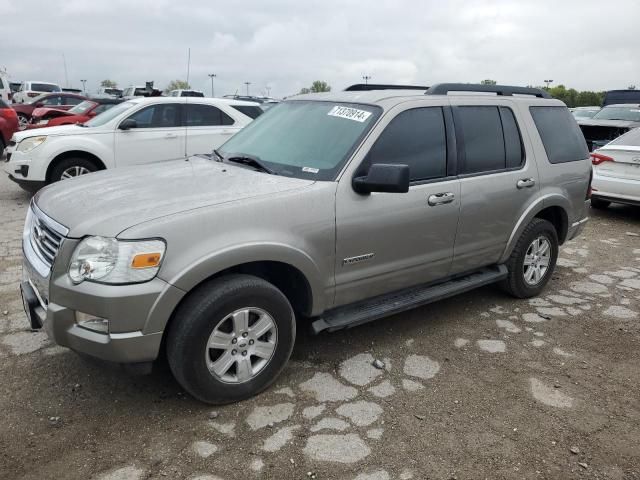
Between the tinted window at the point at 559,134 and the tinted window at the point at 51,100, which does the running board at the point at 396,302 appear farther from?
the tinted window at the point at 51,100

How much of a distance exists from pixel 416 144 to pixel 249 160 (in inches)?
45.0

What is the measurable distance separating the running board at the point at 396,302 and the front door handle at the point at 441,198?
2.13ft

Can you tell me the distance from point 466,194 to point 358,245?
106 cm

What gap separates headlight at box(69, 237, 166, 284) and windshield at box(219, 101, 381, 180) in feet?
3.58

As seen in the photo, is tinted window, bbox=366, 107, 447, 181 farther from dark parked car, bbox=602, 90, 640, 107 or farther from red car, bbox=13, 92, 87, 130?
red car, bbox=13, 92, 87, 130

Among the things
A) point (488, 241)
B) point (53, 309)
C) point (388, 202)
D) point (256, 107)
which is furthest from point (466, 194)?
point (256, 107)

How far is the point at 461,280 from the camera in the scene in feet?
13.8

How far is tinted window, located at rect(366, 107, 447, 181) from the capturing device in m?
3.50

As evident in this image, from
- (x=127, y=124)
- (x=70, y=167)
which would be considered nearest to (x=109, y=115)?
(x=127, y=124)

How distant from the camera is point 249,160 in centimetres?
365

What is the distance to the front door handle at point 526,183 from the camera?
4.28 m

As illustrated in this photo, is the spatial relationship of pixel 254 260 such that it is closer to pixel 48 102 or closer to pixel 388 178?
pixel 388 178

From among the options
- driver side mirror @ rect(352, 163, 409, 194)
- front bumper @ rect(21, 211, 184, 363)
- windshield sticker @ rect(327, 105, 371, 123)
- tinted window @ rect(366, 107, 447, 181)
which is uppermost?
windshield sticker @ rect(327, 105, 371, 123)

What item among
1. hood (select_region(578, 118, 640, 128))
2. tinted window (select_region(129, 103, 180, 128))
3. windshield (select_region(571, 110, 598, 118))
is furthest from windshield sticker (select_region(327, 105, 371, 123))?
windshield (select_region(571, 110, 598, 118))
